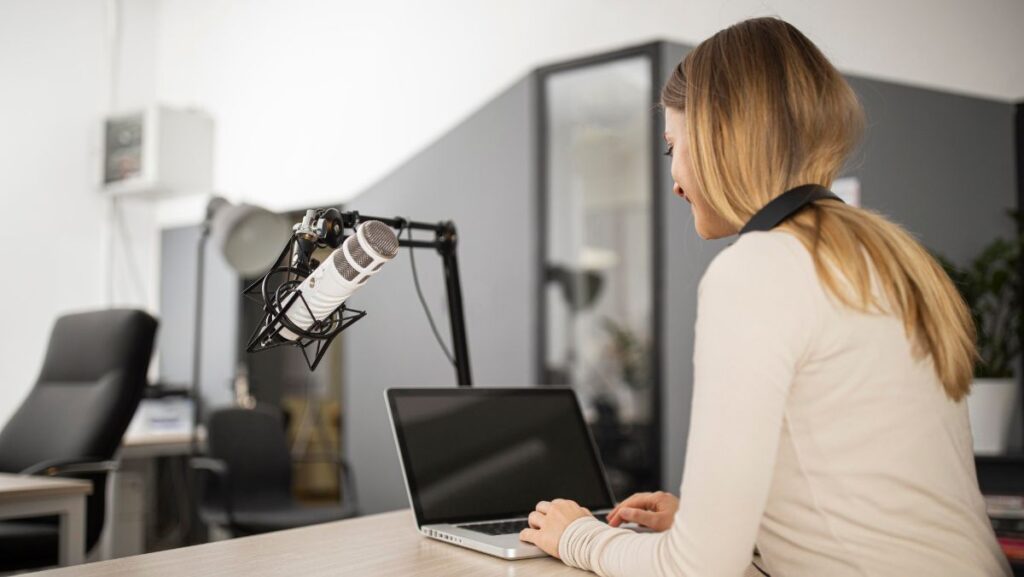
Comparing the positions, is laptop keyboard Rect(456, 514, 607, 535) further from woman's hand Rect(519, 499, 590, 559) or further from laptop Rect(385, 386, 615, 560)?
woman's hand Rect(519, 499, 590, 559)

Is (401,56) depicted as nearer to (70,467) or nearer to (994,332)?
(70,467)

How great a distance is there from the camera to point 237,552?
3.99 feet

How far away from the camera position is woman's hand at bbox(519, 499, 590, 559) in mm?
1160

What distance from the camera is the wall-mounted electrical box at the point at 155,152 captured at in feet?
16.8

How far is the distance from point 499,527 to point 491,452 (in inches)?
6.1

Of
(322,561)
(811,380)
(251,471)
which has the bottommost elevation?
(251,471)

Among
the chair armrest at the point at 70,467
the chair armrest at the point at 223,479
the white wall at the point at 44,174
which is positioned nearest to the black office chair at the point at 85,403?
the chair armrest at the point at 70,467

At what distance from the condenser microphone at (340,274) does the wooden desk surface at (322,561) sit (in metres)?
0.31

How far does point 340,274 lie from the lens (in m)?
1.11

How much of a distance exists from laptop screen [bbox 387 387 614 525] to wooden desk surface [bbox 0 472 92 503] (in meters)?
1.20

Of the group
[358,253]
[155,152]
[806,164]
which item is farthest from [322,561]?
[155,152]

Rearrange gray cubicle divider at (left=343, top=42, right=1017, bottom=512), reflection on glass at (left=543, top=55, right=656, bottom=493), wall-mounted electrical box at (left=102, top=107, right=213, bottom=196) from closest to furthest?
gray cubicle divider at (left=343, top=42, right=1017, bottom=512), reflection on glass at (left=543, top=55, right=656, bottom=493), wall-mounted electrical box at (left=102, top=107, right=213, bottom=196)

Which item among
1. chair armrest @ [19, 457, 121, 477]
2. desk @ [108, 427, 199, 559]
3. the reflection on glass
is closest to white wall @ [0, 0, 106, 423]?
desk @ [108, 427, 199, 559]

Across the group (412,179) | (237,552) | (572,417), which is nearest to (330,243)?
(237,552)
